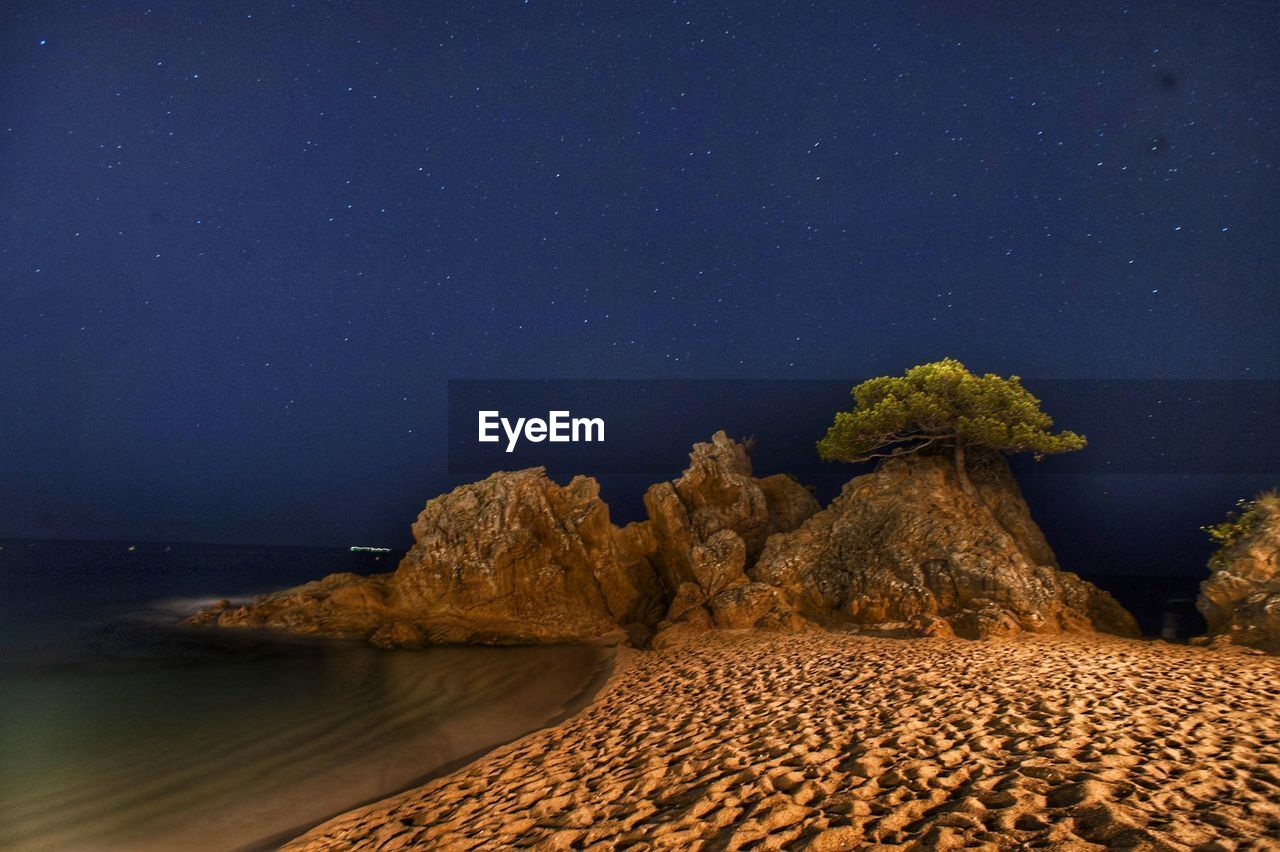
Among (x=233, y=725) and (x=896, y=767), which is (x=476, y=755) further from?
(x=896, y=767)

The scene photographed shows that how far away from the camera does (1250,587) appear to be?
1232 centimetres

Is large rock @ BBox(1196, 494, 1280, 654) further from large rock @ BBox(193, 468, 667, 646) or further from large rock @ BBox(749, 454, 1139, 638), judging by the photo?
large rock @ BBox(193, 468, 667, 646)

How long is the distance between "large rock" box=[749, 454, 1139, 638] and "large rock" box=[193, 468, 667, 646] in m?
5.16

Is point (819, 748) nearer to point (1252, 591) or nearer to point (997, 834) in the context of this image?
point (997, 834)

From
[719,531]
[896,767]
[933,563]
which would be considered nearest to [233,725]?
[896,767]

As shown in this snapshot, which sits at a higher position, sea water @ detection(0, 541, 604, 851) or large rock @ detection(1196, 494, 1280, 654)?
large rock @ detection(1196, 494, 1280, 654)

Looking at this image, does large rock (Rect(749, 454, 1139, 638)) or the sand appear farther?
large rock (Rect(749, 454, 1139, 638))

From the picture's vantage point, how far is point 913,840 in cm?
400

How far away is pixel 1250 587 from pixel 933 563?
6.47 metres

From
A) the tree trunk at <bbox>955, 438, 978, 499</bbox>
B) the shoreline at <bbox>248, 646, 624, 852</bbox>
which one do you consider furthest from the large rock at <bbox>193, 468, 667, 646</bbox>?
the tree trunk at <bbox>955, 438, 978, 499</bbox>

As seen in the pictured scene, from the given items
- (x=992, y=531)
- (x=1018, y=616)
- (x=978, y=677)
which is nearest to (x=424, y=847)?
(x=978, y=677)

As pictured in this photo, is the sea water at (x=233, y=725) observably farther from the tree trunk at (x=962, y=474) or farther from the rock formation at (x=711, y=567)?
the tree trunk at (x=962, y=474)

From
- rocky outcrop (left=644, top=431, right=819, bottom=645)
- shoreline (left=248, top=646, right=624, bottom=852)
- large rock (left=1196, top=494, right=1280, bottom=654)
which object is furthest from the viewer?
rocky outcrop (left=644, top=431, right=819, bottom=645)

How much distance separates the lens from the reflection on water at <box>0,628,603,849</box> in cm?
775
